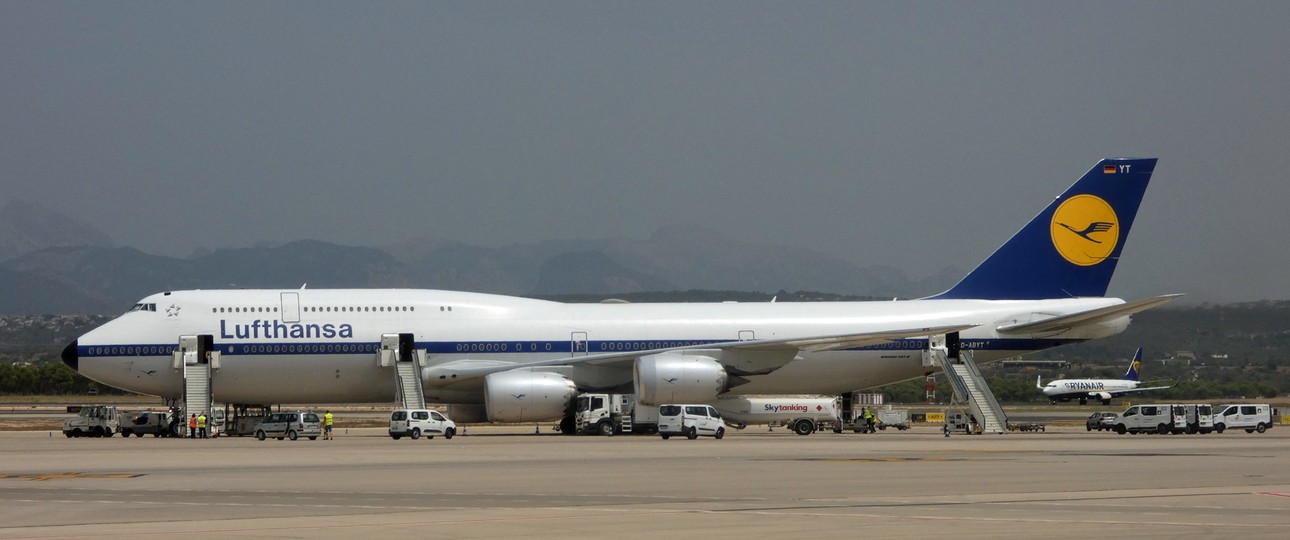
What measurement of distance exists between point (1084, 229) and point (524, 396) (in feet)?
70.6

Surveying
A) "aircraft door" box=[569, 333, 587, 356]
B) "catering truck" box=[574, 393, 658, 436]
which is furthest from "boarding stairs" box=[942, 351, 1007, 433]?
"aircraft door" box=[569, 333, 587, 356]

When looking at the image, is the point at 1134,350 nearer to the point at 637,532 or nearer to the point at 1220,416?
the point at 1220,416

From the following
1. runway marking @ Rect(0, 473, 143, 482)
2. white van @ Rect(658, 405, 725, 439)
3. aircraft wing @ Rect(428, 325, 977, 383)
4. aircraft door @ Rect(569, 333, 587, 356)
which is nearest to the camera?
runway marking @ Rect(0, 473, 143, 482)

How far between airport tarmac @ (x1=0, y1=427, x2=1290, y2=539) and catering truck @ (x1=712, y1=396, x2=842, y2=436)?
1592 centimetres

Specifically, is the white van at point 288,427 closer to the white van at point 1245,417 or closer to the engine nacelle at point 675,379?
the engine nacelle at point 675,379

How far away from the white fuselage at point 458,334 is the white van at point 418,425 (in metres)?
3.60

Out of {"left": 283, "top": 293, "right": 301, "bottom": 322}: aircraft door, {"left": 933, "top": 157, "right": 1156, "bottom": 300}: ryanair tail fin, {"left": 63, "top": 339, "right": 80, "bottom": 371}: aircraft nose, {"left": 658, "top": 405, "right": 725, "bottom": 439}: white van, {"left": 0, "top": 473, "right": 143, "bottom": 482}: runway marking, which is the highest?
{"left": 933, "top": 157, "right": 1156, "bottom": 300}: ryanair tail fin

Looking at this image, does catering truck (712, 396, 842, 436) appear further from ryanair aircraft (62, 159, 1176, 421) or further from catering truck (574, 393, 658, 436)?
catering truck (574, 393, 658, 436)

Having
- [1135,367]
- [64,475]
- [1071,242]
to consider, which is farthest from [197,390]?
[1135,367]

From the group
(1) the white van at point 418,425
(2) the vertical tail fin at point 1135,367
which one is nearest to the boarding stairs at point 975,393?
(1) the white van at point 418,425

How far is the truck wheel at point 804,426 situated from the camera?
2052 inches

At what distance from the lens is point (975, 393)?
51.1 metres

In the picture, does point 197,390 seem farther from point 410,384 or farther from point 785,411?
point 785,411

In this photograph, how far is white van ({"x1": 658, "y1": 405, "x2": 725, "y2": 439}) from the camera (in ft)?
148
